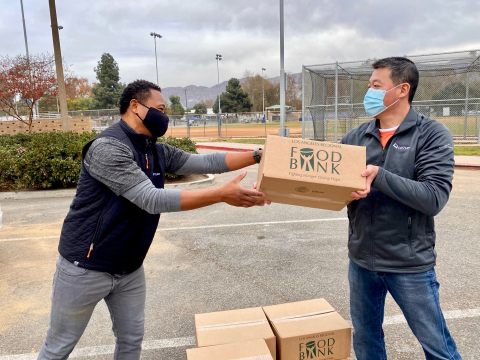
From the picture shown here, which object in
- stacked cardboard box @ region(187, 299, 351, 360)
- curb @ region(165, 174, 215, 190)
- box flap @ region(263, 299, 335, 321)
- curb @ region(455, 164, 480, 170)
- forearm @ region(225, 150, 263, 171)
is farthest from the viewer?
curb @ region(455, 164, 480, 170)

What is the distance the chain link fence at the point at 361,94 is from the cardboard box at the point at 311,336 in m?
14.4

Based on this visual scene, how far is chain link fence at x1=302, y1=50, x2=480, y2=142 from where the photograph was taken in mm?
16625

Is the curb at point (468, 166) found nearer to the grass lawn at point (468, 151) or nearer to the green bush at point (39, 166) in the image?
the grass lawn at point (468, 151)

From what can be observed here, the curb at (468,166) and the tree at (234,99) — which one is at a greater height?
the tree at (234,99)

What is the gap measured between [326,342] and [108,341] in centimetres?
196

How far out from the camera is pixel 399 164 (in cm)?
211

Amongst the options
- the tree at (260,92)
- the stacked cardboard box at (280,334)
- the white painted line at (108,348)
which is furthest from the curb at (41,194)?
the tree at (260,92)

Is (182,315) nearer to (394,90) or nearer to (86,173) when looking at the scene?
(86,173)

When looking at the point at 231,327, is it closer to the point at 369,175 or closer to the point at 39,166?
the point at 369,175

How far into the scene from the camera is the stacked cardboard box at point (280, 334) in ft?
7.18

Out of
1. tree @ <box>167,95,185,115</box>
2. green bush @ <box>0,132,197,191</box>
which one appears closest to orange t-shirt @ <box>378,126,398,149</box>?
green bush @ <box>0,132,197,191</box>

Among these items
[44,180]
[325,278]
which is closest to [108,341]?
[325,278]

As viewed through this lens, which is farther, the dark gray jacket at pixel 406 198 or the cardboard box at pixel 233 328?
the cardboard box at pixel 233 328

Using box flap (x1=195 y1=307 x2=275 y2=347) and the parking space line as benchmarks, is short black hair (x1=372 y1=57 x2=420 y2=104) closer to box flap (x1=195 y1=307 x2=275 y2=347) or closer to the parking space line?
box flap (x1=195 y1=307 x2=275 y2=347)
